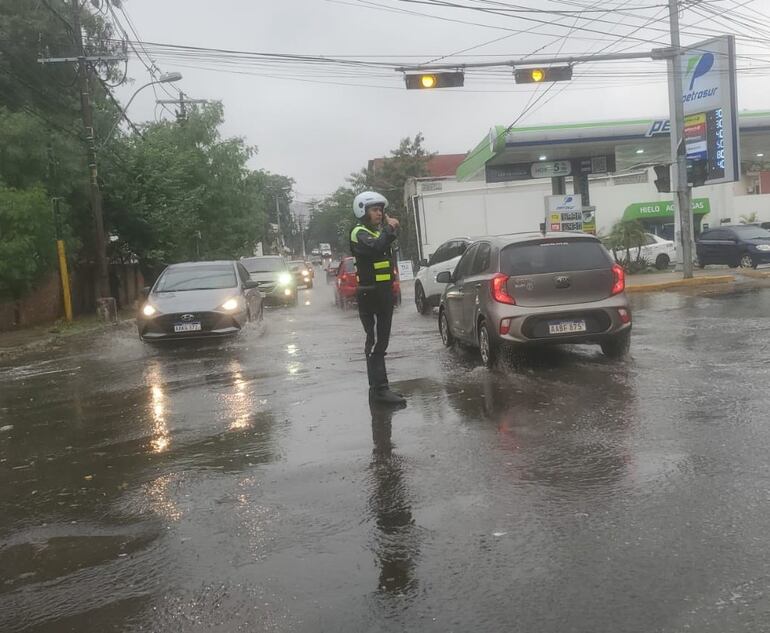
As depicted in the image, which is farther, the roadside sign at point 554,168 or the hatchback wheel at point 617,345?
the roadside sign at point 554,168

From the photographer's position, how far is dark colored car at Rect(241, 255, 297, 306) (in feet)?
79.0

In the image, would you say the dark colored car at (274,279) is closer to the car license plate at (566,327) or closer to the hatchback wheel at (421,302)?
the hatchback wheel at (421,302)

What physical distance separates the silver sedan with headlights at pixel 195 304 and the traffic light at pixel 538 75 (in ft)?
24.9

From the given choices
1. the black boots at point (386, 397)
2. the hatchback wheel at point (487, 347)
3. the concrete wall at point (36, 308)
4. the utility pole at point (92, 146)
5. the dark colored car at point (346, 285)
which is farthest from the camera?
the dark colored car at point (346, 285)

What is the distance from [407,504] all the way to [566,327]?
4579mm

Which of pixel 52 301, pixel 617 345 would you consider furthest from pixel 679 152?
pixel 52 301

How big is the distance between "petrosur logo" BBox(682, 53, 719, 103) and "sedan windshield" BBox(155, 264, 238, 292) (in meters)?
13.5

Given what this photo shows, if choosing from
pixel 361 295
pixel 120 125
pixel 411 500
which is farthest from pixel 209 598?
pixel 120 125

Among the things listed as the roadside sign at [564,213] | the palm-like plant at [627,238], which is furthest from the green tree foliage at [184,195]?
the palm-like plant at [627,238]

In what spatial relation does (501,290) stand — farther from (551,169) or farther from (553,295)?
(551,169)

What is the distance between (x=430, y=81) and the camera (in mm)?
16734

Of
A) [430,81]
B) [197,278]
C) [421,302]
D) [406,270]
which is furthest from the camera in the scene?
[406,270]

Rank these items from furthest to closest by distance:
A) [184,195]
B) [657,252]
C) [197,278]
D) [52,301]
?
[184,195] < [657,252] < [52,301] < [197,278]

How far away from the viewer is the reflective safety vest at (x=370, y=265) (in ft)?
23.5
